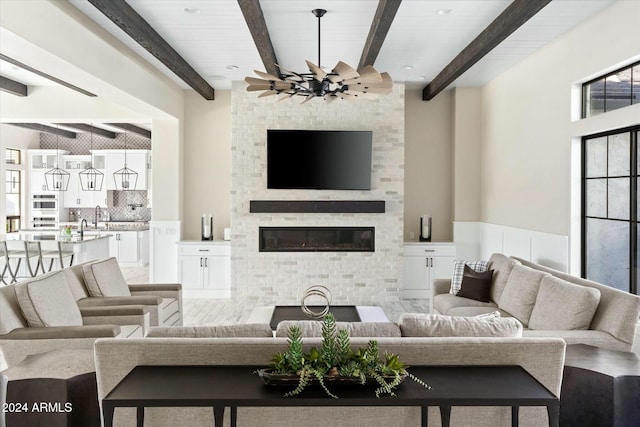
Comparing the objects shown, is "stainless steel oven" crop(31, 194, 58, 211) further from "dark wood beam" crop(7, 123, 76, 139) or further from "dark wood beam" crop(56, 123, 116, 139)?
"dark wood beam" crop(56, 123, 116, 139)

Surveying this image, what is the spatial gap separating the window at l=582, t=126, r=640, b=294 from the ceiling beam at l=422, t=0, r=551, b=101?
49.6 inches

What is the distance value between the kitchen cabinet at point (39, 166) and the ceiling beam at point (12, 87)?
4.67m

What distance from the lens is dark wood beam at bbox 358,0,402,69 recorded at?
3807 mm

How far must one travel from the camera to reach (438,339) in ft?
7.55

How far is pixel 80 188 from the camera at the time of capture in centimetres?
1135

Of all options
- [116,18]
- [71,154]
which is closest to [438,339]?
A: [116,18]

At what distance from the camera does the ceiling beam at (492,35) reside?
388 centimetres

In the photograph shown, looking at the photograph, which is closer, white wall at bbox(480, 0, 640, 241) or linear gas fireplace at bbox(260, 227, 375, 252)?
white wall at bbox(480, 0, 640, 241)


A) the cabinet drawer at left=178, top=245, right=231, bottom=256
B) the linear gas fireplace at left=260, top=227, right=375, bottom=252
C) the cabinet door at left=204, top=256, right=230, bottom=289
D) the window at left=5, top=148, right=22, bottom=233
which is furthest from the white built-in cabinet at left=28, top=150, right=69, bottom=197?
the linear gas fireplace at left=260, top=227, right=375, bottom=252

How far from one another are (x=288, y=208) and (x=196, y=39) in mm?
2592

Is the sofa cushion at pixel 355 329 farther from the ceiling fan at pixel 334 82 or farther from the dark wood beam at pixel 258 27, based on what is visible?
the dark wood beam at pixel 258 27

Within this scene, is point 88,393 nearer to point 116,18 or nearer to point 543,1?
point 116,18

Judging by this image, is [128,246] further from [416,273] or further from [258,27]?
[258,27]

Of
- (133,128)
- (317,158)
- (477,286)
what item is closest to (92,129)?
(133,128)
